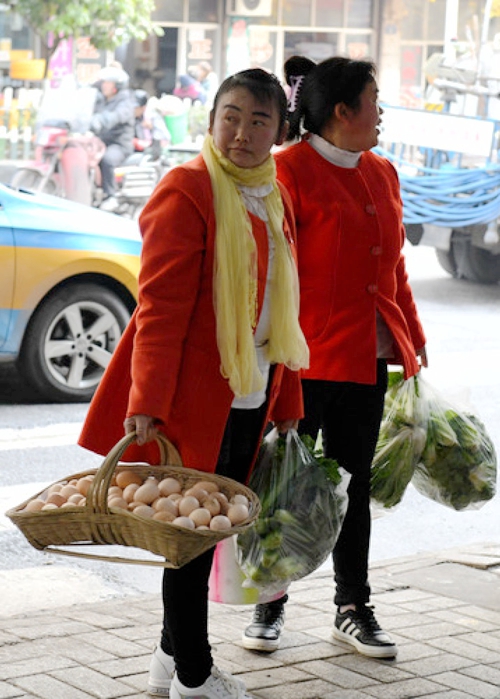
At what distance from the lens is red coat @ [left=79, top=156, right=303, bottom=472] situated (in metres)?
3.44

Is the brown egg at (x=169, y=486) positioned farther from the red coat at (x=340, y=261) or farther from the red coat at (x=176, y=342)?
the red coat at (x=340, y=261)

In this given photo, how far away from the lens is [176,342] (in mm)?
3455

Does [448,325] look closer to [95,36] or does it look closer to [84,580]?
[84,580]

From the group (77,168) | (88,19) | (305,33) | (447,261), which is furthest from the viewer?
(305,33)

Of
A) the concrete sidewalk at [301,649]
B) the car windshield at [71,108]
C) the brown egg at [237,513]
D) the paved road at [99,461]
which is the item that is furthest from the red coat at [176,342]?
the car windshield at [71,108]

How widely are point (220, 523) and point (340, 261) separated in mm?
1130

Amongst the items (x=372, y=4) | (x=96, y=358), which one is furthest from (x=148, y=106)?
(x=96, y=358)

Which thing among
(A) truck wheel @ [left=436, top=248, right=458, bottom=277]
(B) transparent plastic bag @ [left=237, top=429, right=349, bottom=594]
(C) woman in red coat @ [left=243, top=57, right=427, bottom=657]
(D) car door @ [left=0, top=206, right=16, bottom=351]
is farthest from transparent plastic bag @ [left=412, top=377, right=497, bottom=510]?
(A) truck wheel @ [left=436, top=248, right=458, bottom=277]

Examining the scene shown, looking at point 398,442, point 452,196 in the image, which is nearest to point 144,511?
point 398,442

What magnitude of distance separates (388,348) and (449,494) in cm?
69

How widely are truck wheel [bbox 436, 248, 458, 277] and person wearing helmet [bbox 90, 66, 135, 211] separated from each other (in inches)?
196

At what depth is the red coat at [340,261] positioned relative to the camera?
13.5 feet

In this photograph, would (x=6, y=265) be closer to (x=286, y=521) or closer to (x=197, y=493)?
(x=286, y=521)

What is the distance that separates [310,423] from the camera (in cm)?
418
